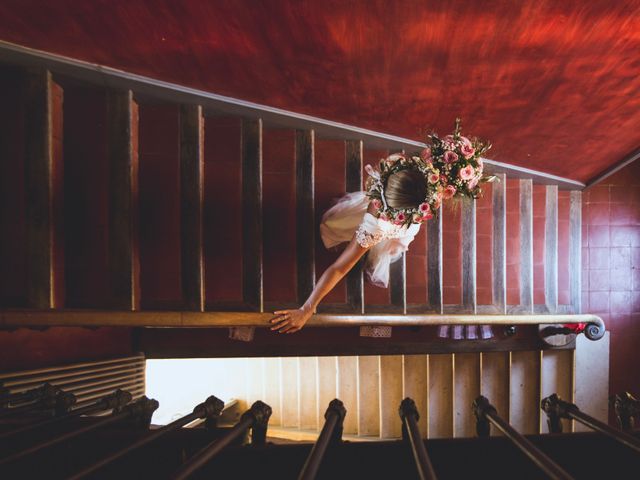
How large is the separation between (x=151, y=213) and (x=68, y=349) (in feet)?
3.98

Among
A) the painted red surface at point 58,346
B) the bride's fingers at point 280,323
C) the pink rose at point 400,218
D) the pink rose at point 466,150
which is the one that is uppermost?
the pink rose at point 466,150

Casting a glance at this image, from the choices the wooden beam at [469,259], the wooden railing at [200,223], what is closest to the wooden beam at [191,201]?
the wooden railing at [200,223]

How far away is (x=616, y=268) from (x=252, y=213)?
364 cm

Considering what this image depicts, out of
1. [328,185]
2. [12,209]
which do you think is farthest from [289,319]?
[12,209]

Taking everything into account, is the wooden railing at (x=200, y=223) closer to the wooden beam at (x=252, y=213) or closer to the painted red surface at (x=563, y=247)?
the wooden beam at (x=252, y=213)

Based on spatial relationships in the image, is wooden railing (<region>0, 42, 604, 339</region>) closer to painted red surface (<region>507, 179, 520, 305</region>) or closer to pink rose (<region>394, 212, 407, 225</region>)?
painted red surface (<region>507, 179, 520, 305</region>)

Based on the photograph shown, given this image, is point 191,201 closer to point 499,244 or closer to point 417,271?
point 417,271

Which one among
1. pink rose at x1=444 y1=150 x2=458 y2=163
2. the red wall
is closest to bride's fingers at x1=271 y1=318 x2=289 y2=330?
pink rose at x1=444 y1=150 x2=458 y2=163

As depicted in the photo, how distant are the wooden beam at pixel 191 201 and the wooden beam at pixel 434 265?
1.85m

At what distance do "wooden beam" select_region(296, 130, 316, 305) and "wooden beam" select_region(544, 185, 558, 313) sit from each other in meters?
2.22

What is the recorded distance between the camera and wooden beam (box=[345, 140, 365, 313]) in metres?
3.08

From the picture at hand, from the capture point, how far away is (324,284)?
8.05ft

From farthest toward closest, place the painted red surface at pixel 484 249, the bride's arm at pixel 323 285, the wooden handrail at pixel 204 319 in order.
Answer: the painted red surface at pixel 484 249 < the bride's arm at pixel 323 285 < the wooden handrail at pixel 204 319

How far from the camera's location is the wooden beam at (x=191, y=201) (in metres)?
2.77
